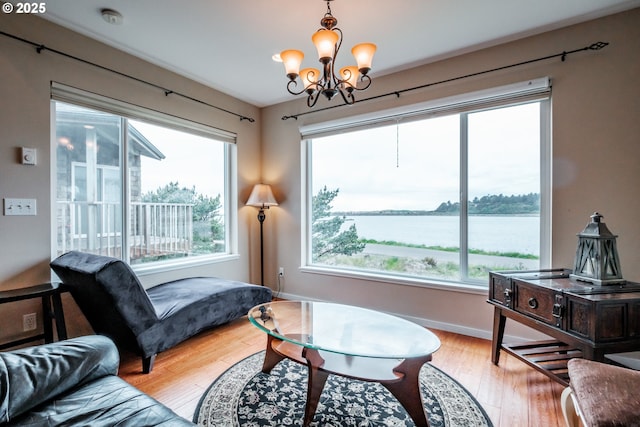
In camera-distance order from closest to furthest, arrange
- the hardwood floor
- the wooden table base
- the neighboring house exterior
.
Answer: the wooden table base → the hardwood floor → the neighboring house exterior

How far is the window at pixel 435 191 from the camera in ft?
8.43

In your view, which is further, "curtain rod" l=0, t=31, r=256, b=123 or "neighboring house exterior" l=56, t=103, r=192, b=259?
"neighboring house exterior" l=56, t=103, r=192, b=259

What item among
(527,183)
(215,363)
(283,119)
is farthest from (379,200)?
(215,363)

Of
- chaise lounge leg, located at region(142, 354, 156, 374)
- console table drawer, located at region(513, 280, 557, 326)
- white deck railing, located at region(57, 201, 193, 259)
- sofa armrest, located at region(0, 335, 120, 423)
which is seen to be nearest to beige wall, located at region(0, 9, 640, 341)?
white deck railing, located at region(57, 201, 193, 259)

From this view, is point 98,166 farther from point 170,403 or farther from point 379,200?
point 379,200

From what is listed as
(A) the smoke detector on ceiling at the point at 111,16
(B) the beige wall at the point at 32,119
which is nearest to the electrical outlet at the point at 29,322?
(B) the beige wall at the point at 32,119

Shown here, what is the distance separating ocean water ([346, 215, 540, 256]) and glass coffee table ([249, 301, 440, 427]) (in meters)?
1.27

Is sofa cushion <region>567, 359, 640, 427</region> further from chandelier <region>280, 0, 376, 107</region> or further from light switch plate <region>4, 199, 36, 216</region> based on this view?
light switch plate <region>4, 199, 36, 216</region>

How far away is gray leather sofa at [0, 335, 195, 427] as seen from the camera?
105 cm

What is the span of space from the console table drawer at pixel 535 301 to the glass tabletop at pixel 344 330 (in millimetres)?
733

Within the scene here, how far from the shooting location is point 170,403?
1766 millimetres

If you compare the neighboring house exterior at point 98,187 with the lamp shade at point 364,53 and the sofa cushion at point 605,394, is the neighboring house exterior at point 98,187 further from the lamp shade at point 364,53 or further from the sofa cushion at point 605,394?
the sofa cushion at point 605,394

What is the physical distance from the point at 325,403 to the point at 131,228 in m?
2.32

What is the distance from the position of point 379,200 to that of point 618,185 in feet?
6.25
